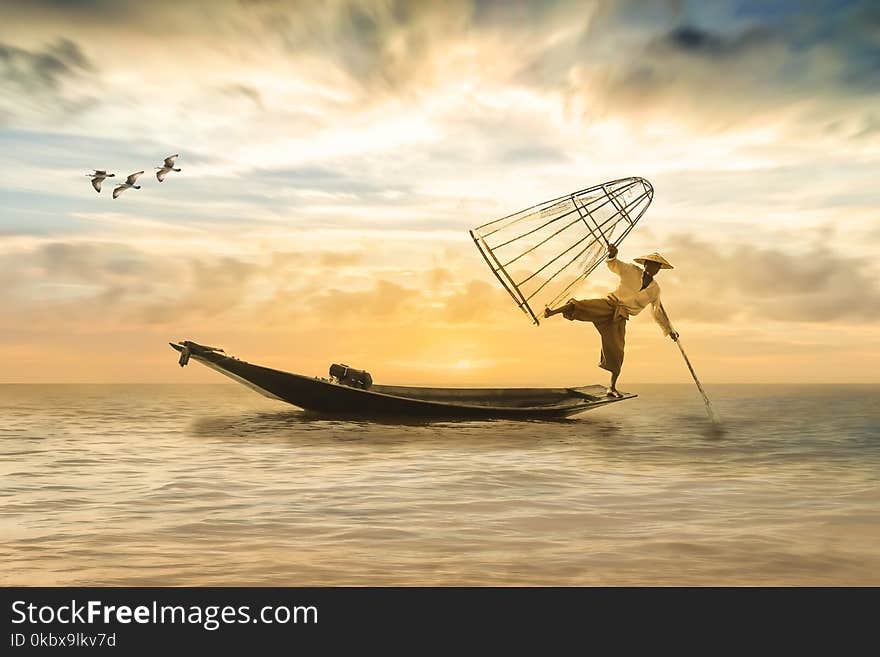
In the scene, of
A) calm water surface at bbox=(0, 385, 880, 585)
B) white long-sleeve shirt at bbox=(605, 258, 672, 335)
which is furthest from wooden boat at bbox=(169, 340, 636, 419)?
white long-sleeve shirt at bbox=(605, 258, 672, 335)

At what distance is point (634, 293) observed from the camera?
69.8 feet

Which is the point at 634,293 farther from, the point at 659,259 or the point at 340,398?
the point at 340,398

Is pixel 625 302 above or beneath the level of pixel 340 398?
above

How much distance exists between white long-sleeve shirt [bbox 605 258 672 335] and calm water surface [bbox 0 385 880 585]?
432cm

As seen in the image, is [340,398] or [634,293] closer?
[634,293]

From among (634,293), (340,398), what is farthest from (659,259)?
(340,398)

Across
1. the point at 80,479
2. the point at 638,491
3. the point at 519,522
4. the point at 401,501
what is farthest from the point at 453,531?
the point at 80,479

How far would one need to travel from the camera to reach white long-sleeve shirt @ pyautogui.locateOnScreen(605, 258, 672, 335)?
832 inches

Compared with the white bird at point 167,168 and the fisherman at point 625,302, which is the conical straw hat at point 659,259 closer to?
the fisherman at point 625,302

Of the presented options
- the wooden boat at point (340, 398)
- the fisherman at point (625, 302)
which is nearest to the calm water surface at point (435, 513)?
the wooden boat at point (340, 398)

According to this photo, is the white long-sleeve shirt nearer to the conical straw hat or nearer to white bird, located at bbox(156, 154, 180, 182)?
the conical straw hat

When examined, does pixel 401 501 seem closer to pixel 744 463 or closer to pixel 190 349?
pixel 744 463

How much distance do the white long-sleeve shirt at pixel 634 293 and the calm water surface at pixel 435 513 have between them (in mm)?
4323

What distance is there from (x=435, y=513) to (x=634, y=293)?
13474 millimetres
